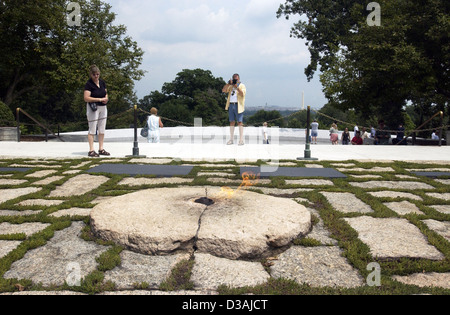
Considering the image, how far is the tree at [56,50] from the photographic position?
20312mm

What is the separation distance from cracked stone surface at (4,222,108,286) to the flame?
65.5 inches

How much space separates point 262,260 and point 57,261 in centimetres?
157

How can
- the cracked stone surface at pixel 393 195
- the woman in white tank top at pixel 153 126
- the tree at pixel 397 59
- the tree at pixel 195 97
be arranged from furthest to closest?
the tree at pixel 195 97, the tree at pixel 397 59, the woman in white tank top at pixel 153 126, the cracked stone surface at pixel 393 195

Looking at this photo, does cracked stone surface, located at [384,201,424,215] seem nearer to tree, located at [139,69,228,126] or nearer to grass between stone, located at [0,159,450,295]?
grass between stone, located at [0,159,450,295]

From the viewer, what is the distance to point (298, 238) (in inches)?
132

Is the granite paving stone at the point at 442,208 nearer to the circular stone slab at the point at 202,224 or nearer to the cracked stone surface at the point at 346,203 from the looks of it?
the cracked stone surface at the point at 346,203

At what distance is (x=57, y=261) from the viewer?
2.87 m

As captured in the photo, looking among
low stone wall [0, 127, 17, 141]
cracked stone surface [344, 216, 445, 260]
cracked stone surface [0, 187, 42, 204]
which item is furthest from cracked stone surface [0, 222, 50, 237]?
low stone wall [0, 127, 17, 141]

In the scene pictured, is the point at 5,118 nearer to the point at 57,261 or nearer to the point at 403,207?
the point at 57,261

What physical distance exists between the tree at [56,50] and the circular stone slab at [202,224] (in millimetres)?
19274

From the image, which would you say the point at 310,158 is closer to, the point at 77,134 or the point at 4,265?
the point at 4,265

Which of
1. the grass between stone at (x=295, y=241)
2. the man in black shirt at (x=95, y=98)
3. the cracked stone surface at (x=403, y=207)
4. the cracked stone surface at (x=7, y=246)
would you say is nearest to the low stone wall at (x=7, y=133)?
the man in black shirt at (x=95, y=98)

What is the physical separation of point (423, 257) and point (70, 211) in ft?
11.2

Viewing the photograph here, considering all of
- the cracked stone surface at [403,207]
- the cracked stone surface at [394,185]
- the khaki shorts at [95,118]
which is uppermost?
the khaki shorts at [95,118]
